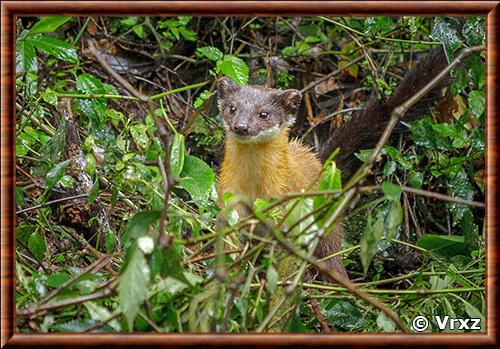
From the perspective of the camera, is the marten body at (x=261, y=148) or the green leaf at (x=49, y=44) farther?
the marten body at (x=261, y=148)

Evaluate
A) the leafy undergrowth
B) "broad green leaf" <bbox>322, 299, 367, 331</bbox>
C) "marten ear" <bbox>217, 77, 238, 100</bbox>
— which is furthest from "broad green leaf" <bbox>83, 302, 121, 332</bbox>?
"marten ear" <bbox>217, 77, 238, 100</bbox>

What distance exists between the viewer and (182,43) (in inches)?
229

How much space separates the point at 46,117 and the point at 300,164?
55.0 inches

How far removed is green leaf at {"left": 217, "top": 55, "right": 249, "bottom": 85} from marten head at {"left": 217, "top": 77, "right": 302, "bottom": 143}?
71 centimetres

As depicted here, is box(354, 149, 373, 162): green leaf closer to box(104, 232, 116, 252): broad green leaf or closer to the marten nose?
the marten nose

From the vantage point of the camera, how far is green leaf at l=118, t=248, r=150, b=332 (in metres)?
2.05

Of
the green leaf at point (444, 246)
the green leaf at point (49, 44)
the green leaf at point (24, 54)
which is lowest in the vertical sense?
the green leaf at point (444, 246)

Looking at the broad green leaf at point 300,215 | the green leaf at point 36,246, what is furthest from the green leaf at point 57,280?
the green leaf at point 36,246

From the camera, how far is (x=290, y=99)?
4555 millimetres

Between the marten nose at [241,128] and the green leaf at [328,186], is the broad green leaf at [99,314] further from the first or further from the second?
the marten nose at [241,128]

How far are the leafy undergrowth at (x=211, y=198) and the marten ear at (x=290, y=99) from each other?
0.48 metres

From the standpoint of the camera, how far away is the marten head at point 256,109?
4441 mm

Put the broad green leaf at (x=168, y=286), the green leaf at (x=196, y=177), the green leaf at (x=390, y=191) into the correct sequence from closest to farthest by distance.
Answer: the green leaf at (x=390, y=191) < the broad green leaf at (x=168, y=286) < the green leaf at (x=196, y=177)

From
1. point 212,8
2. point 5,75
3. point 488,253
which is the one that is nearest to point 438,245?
point 488,253
